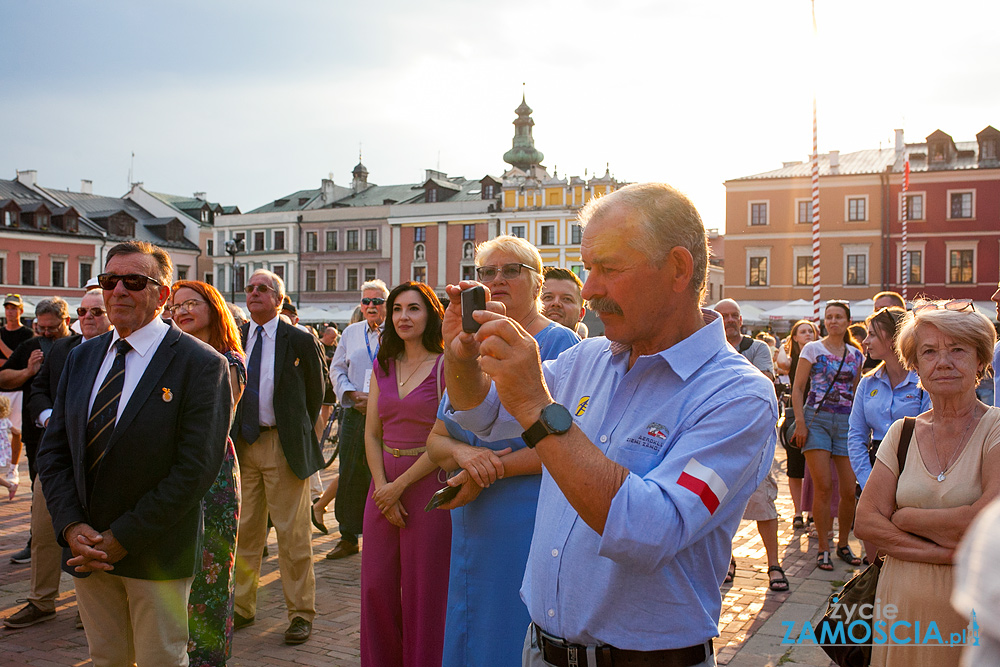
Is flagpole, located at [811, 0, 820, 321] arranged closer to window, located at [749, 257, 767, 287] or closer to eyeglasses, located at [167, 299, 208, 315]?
eyeglasses, located at [167, 299, 208, 315]

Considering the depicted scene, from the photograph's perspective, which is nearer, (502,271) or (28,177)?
(502,271)

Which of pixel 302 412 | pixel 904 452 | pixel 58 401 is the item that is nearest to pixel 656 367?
pixel 904 452

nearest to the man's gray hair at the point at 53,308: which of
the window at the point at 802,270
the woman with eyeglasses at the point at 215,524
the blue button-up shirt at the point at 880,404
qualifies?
the woman with eyeglasses at the point at 215,524

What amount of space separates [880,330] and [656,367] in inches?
185

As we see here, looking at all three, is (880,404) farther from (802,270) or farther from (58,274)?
(58,274)

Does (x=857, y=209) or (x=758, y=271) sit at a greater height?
(x=857, y=209)

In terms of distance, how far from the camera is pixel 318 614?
568cm

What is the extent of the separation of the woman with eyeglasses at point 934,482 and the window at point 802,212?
149ft

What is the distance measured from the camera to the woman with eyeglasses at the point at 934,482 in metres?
3.12

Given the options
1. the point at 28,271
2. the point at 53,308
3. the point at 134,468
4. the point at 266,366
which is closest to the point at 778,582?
the point at 266,366

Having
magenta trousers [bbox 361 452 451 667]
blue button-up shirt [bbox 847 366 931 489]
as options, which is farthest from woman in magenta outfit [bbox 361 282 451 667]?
blue button-up shirt [bbox 847 366 931 489]

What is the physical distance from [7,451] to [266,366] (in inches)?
236

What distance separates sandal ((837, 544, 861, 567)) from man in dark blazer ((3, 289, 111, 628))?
6.06 meters

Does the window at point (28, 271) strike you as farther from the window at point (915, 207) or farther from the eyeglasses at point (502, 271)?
the eyeglasses at point (502, 271)
